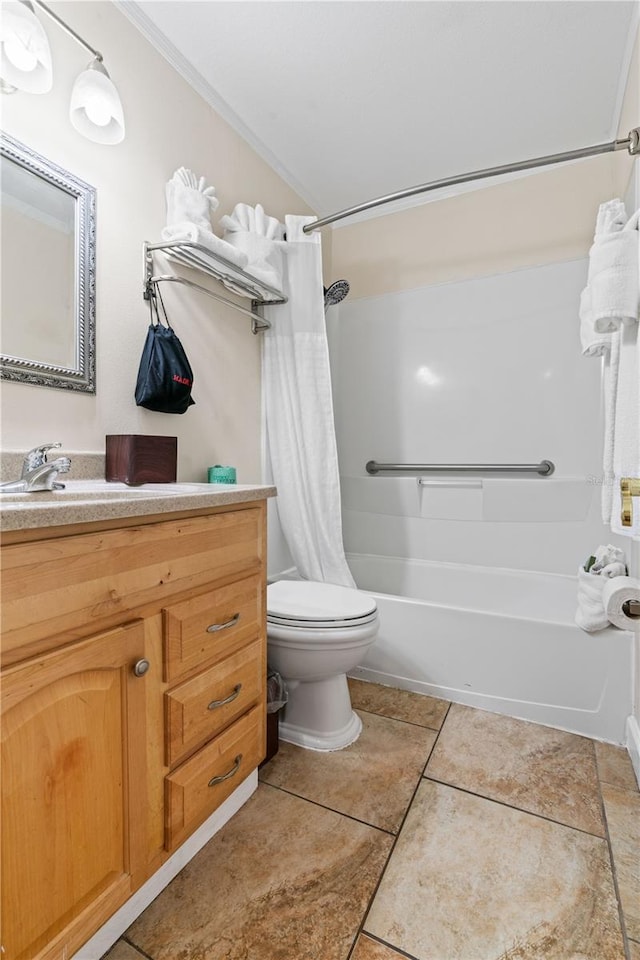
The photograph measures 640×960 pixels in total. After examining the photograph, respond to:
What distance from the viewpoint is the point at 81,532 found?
771mm

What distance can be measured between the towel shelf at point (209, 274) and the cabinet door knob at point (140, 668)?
3.81 feet

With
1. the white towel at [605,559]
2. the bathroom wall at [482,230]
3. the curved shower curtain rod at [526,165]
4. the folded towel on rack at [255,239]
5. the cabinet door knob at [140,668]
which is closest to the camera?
the cabinet door knob at [140,668]

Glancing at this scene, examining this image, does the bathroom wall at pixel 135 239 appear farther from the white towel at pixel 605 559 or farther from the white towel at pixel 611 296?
the white towel at pixel 605 559

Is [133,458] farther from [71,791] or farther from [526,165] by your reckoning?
[526,165]

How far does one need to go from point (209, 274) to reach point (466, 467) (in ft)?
5.06

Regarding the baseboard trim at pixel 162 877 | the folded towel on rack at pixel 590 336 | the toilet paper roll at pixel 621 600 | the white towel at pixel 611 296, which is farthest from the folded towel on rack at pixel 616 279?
the baseboard trim at pixel 162 877

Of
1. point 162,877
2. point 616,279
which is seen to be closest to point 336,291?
point 616,279

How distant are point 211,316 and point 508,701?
1877 millimetres

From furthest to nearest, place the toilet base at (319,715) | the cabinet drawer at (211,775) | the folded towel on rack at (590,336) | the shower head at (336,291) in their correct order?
1. the shower head at (336,291)
2. the toilet base at (319,715)
3. the folded towel on rack at (590,336)
4. the cabinet drawer at (211,775)

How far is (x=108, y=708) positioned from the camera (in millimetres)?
822

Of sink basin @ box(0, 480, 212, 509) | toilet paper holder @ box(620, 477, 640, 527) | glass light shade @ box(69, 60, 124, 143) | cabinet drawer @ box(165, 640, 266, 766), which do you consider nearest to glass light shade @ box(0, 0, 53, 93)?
glass light shade @ box(69, 60, 124, 143)

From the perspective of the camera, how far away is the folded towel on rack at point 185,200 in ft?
5.13

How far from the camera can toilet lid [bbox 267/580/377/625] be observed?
1456 millimetres

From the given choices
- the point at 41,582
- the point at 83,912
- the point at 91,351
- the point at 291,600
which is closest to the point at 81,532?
the point at 41,582
